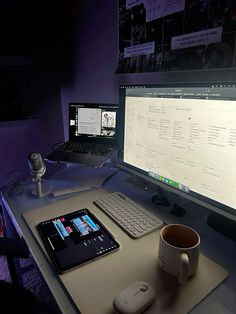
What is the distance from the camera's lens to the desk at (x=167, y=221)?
48 centimetres

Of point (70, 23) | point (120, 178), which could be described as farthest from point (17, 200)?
point (70, 23)

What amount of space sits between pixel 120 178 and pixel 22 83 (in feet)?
3.47

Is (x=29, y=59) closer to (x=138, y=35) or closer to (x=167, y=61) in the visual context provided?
(x=138, y=35)

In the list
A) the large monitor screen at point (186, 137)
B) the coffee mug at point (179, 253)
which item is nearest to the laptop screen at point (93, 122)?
the large monitor screen at point (186, 137)

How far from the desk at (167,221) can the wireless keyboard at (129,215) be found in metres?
0.06

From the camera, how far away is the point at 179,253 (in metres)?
0.51

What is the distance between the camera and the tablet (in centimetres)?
58

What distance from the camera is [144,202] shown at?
871mm

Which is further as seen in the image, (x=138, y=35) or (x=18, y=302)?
(x=138, y=35)

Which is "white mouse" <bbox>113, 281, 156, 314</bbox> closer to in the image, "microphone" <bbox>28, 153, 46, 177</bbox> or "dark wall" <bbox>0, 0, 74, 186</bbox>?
"microphone" <bbox>28, 153, 46, 177</bbox>

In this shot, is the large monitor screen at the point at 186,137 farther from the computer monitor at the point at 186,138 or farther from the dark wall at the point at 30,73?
the dark wall at the point at 30,73

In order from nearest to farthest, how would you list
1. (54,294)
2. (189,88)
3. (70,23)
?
1. (54,294)
2. (189,88)
3. (70,23)

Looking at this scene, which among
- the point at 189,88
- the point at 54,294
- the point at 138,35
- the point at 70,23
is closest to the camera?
the point at 54,294

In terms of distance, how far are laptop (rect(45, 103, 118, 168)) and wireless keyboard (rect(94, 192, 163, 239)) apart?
280 millimetres
